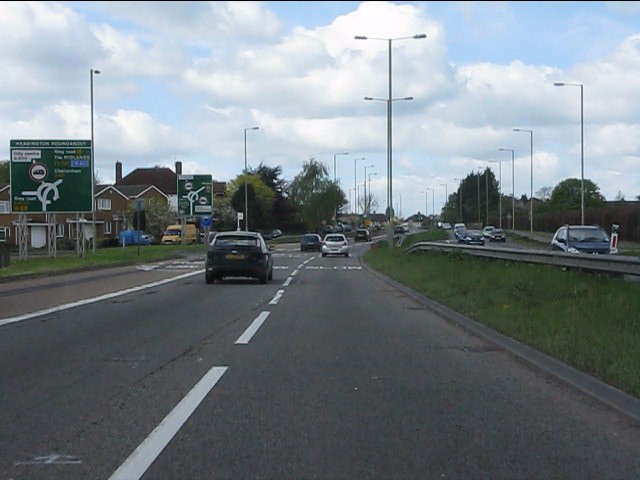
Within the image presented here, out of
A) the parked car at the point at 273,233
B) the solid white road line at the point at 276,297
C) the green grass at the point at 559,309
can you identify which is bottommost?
the parked car at the point at 273,233

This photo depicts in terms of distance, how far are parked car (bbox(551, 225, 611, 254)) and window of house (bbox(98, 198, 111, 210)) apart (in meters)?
73.9

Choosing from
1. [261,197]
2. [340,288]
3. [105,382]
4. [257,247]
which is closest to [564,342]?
[105,382]

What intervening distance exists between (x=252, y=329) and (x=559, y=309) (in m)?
5.14

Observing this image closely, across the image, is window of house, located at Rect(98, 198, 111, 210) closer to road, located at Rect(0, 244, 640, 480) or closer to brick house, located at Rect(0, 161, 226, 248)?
brick house, located at Rect(0, 161, 226, 248)

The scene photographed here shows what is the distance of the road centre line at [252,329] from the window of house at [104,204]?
276 feet

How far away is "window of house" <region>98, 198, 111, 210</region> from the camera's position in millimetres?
97863

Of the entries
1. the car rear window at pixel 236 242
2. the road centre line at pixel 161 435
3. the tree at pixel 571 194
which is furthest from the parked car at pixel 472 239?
the tree at pixel 571 194

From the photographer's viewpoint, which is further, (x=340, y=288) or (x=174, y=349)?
(x=340, y=288)

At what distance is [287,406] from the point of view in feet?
27.0

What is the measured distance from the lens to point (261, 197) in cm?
11306

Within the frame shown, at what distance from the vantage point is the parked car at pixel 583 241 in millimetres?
29906

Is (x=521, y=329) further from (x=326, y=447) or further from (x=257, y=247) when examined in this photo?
(x=257, y=247)

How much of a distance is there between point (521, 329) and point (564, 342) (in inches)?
71.6

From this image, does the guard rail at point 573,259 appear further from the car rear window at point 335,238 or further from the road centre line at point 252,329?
the car rear window at point 335,238
